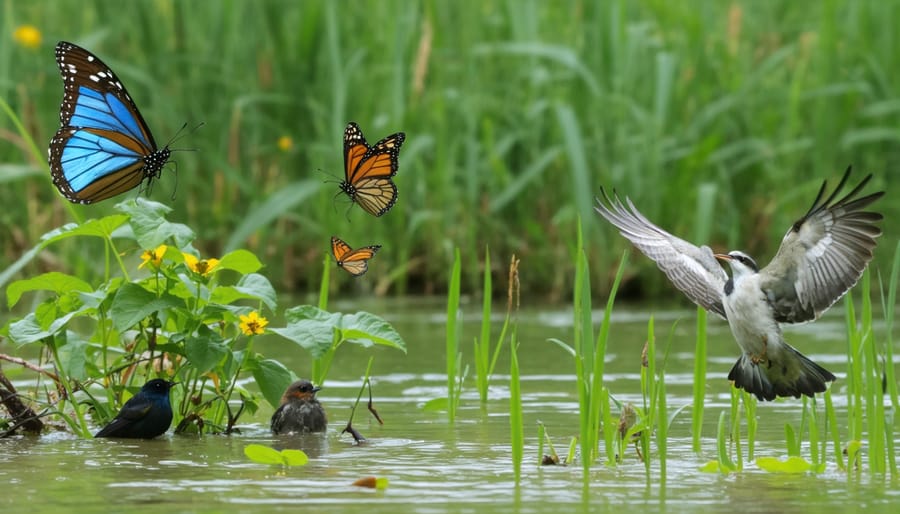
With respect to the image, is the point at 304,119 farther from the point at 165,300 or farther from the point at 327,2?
the point at 165,300

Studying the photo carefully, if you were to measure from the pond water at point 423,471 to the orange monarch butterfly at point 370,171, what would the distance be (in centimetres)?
85

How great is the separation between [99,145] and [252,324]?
4.57 ft

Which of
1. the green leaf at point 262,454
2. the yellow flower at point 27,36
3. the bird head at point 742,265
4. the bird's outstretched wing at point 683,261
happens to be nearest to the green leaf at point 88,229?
the green leaf at point 262,454

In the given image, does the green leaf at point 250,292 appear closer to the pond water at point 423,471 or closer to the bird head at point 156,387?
the bird head at point 156,387

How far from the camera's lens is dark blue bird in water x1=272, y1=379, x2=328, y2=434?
5.29 m

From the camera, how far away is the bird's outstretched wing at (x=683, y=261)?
→ 535cm

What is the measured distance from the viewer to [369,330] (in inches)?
208

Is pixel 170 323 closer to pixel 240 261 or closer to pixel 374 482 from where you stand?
pixel 240 261

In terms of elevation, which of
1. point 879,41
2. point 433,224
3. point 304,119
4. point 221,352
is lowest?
point 221,352

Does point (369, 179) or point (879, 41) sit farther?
point (879, 41)

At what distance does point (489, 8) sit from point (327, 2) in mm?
1923

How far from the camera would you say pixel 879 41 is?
10.7 metres

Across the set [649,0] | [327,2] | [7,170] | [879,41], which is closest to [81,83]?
[7,170]

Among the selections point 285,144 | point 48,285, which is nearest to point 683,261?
point 48,285
